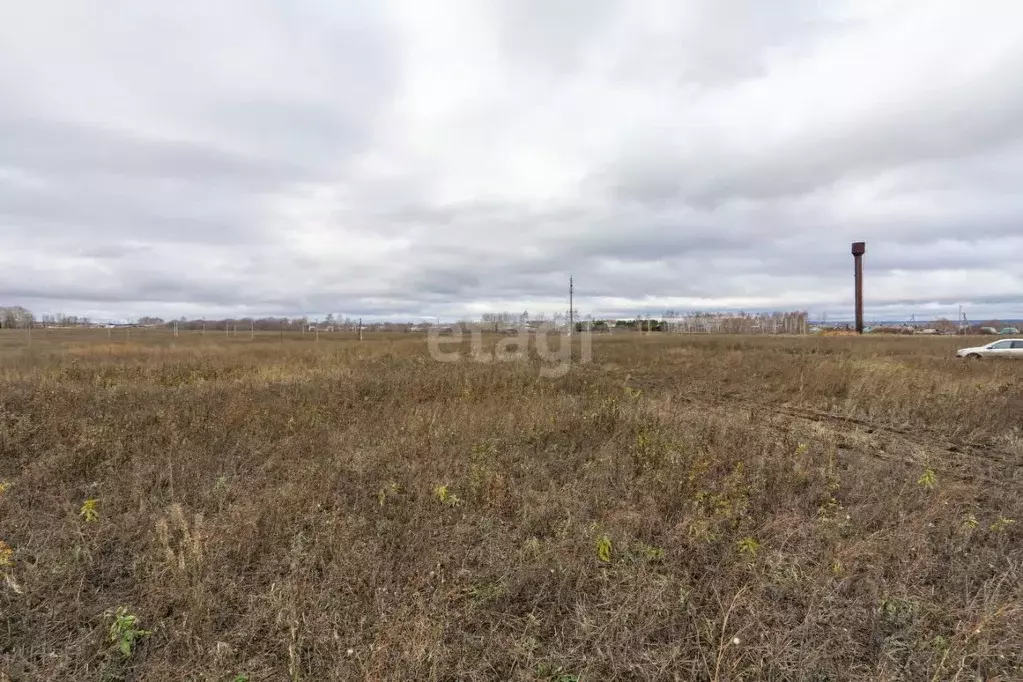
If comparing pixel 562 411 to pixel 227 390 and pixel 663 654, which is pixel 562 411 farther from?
pixel 227 390

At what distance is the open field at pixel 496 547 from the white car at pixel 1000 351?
19.5 meters

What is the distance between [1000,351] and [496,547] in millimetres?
28953

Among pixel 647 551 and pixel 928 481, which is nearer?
pixel 647 551

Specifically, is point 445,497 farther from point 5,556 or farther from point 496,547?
point 5,556

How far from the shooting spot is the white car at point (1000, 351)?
2156 centimetres

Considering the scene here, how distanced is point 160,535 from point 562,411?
6.17 metres

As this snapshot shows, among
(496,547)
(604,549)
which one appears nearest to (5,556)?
(496,547)

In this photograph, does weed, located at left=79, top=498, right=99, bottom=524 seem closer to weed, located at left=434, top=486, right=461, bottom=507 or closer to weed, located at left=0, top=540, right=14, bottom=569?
weed, located at left=0, top=540, right=14, bottom=569

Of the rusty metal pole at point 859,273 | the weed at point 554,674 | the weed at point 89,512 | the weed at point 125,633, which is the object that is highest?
the rusty metal pole at point 859,273

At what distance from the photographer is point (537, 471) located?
5.70m

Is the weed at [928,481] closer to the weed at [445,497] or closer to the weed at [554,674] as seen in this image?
the weed at [554,674]

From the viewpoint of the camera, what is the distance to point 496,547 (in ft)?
12.8

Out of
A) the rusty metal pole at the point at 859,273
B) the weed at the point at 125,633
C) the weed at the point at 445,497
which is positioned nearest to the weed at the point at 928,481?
the weed at the point at 445,497

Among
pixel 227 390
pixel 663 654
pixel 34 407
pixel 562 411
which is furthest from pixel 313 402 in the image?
pixel 663 654
